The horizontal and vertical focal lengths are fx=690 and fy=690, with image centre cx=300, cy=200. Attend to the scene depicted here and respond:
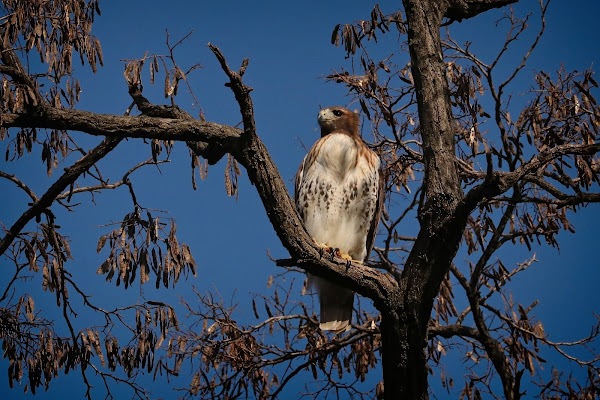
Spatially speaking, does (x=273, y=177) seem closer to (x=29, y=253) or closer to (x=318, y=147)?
(x=318, y=147)

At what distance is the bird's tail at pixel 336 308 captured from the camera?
5438mm

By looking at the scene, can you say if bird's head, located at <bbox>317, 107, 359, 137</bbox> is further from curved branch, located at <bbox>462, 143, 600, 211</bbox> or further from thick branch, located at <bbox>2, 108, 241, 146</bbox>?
curved branch, located at <bbox>462, 143, 600, 211</bbox>

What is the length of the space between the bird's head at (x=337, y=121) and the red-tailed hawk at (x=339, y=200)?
0.16 m

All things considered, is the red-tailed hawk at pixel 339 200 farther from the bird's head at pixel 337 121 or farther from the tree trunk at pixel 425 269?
the tree trunk at pixel 425 269

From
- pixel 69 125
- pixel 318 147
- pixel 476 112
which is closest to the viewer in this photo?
pixel 69 125

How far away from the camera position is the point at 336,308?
5.47 m

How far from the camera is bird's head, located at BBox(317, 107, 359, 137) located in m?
5.79

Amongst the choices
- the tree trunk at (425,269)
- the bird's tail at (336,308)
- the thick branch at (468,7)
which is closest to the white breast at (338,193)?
the bird's tail at (336,308)

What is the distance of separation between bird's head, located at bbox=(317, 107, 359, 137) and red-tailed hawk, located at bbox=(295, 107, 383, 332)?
158 millimetres

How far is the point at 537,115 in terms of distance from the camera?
5.35m

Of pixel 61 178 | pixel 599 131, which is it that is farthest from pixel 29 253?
pixel 599 131

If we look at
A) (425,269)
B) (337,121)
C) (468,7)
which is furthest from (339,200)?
(468,7)

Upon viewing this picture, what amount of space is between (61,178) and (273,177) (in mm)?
1971

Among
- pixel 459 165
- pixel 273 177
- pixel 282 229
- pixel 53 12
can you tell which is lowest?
pixel 282 229
